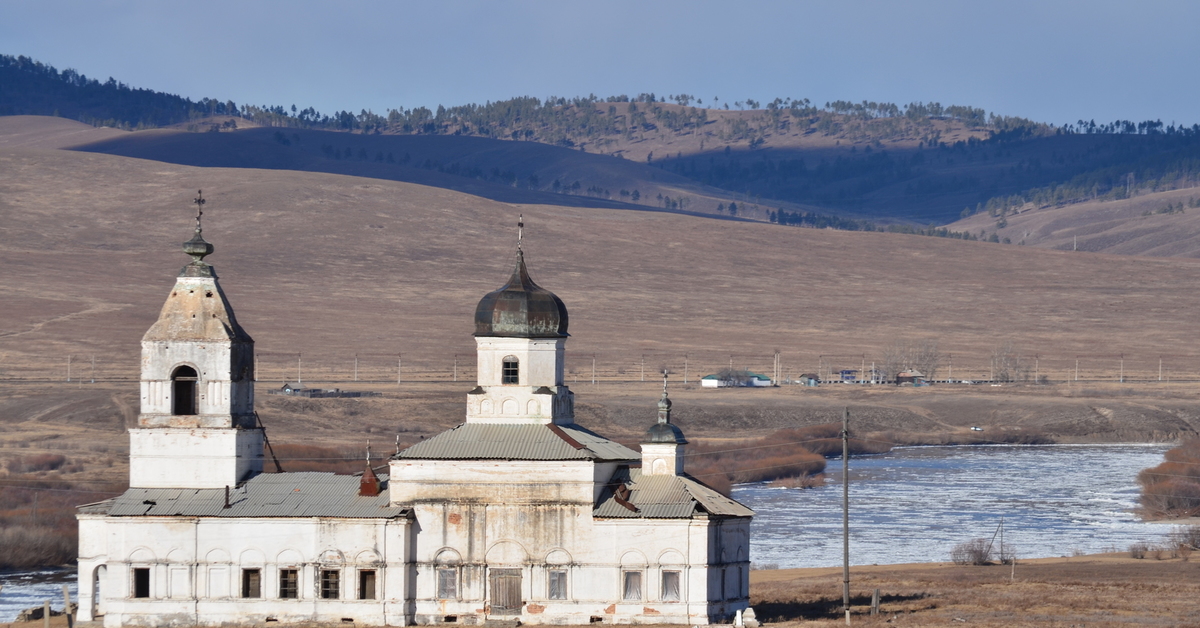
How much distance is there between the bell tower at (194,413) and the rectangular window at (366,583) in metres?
4.40

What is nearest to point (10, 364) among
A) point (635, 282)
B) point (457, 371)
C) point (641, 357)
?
point (457, 371)

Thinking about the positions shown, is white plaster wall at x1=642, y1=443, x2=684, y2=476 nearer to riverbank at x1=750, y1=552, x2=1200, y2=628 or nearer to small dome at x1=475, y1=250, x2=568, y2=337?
small dome at x1=475, y1=250, x2=568, y2=337

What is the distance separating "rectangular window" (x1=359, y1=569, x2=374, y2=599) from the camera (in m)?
44.6

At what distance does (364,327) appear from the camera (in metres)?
152

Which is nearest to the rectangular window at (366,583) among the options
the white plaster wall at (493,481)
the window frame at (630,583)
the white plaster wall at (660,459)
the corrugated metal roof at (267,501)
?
the corrugated metal roof at (267,501)

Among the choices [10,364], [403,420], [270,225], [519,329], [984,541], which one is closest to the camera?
[519,329]

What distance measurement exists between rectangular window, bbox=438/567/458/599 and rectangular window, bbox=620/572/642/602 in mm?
4070

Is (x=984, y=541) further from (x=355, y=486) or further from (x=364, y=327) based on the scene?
(x=364, y=327)

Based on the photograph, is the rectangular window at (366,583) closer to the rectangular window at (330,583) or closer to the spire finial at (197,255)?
the rectangular window at (330,583)

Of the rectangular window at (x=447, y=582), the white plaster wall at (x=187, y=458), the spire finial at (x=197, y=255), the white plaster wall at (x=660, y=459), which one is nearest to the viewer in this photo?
the rectangular window at (x=447, y=582)

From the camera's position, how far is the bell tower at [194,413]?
4653cm

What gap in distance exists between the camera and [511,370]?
156ft

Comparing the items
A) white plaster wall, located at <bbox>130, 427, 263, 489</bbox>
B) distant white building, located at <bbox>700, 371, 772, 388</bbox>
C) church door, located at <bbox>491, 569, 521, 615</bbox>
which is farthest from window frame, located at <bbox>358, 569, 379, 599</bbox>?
distant white building, located at <bbox>700, 371, 772, 388</bbox>

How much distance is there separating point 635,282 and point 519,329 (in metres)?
137
